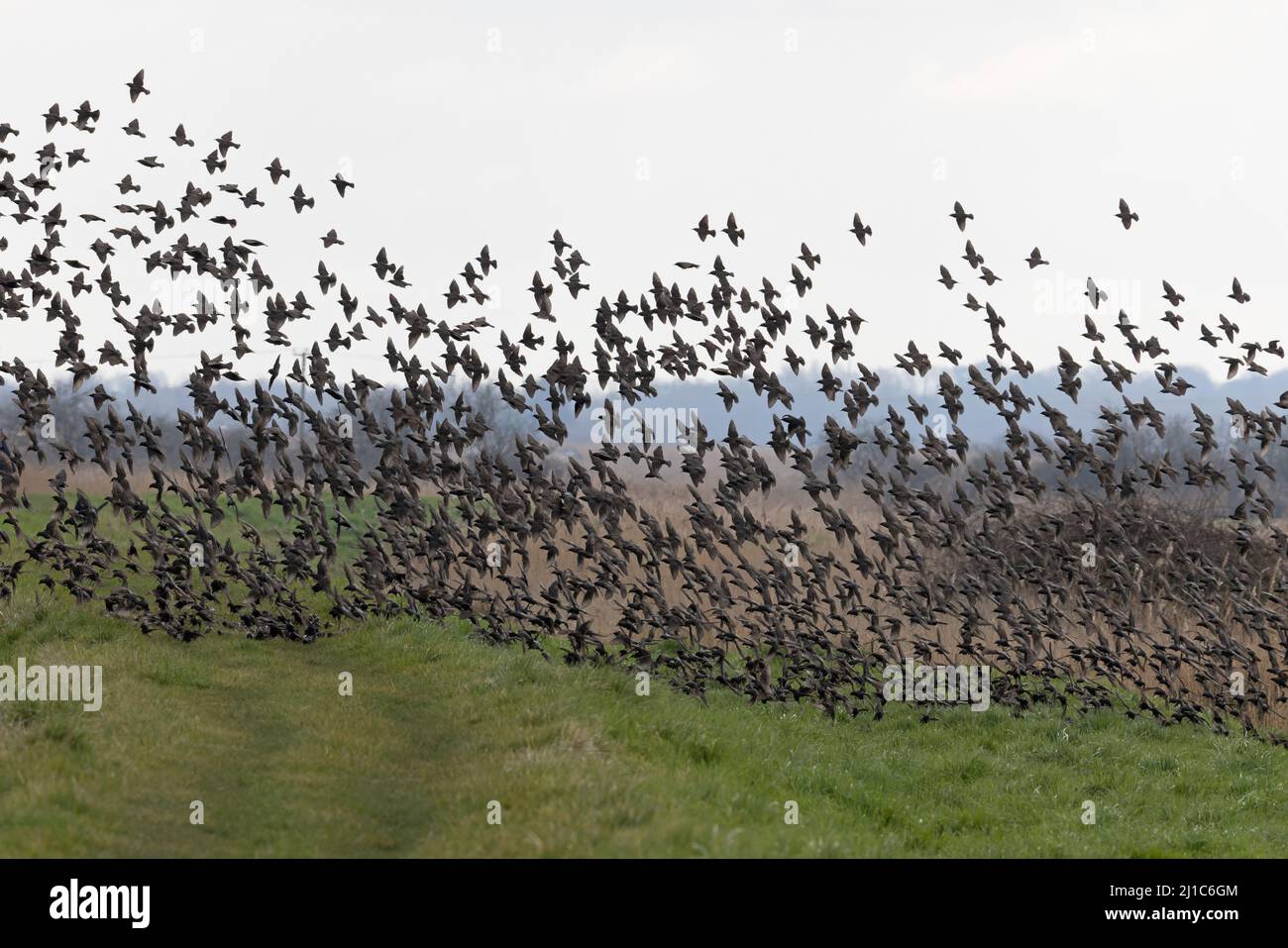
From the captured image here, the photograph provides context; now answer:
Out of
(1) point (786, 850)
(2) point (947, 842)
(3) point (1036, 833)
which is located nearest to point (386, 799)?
(1) point (786, 850)

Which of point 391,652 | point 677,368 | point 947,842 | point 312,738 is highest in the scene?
point 677,368

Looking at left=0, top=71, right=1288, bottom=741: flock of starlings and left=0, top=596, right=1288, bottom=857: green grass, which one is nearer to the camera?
left=0, top=596, right=1288, bottom=857: green grass

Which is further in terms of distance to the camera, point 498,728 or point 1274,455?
point 1274,455

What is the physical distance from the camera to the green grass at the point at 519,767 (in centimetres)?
1387

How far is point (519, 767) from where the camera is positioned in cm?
1568

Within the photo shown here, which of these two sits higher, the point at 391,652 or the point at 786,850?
the point at 391,652

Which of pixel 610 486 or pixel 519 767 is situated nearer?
pixel 519 767

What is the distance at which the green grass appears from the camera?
13.9m

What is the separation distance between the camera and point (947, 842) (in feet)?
58.5

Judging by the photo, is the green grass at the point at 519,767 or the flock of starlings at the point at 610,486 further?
the flock of starlings at the point at 610,486
